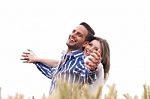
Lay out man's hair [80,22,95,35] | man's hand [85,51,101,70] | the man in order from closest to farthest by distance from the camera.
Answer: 1. man's hand [85,51,101,70]
2. the man
3. man's hair [80,22,95,35]

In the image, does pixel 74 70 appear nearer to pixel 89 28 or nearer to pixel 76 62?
pixel 76 62

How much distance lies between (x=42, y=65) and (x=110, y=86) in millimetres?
4247

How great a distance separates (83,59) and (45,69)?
102cm

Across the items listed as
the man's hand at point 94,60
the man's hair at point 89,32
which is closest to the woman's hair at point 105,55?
the man's hair at point 89,32

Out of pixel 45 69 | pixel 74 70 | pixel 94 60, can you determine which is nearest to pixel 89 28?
pixel 74 70

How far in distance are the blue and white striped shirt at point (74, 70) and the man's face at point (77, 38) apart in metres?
0.11

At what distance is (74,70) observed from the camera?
5.11 metres

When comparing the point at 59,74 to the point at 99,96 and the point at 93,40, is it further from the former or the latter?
the point at 99,96

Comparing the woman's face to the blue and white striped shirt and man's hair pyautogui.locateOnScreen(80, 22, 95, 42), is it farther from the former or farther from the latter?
man's hair pyautogui.locateOnScreen(80, 22, 95, 42)

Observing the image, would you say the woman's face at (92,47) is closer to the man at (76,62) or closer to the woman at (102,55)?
the woman at (102,55)

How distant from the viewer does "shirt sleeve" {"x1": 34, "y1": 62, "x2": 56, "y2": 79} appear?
19.7 ft

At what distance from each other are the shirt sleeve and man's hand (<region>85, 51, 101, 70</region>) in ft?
A: 4.48

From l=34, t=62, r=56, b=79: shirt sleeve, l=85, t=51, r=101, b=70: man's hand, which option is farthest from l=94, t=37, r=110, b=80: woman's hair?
l=34, t=62, r=56, b=79: shirt sleeve

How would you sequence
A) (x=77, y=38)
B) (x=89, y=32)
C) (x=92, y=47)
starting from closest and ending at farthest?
(x=92, y=47)
(x=77, y=38)
(x=89, y=32)
